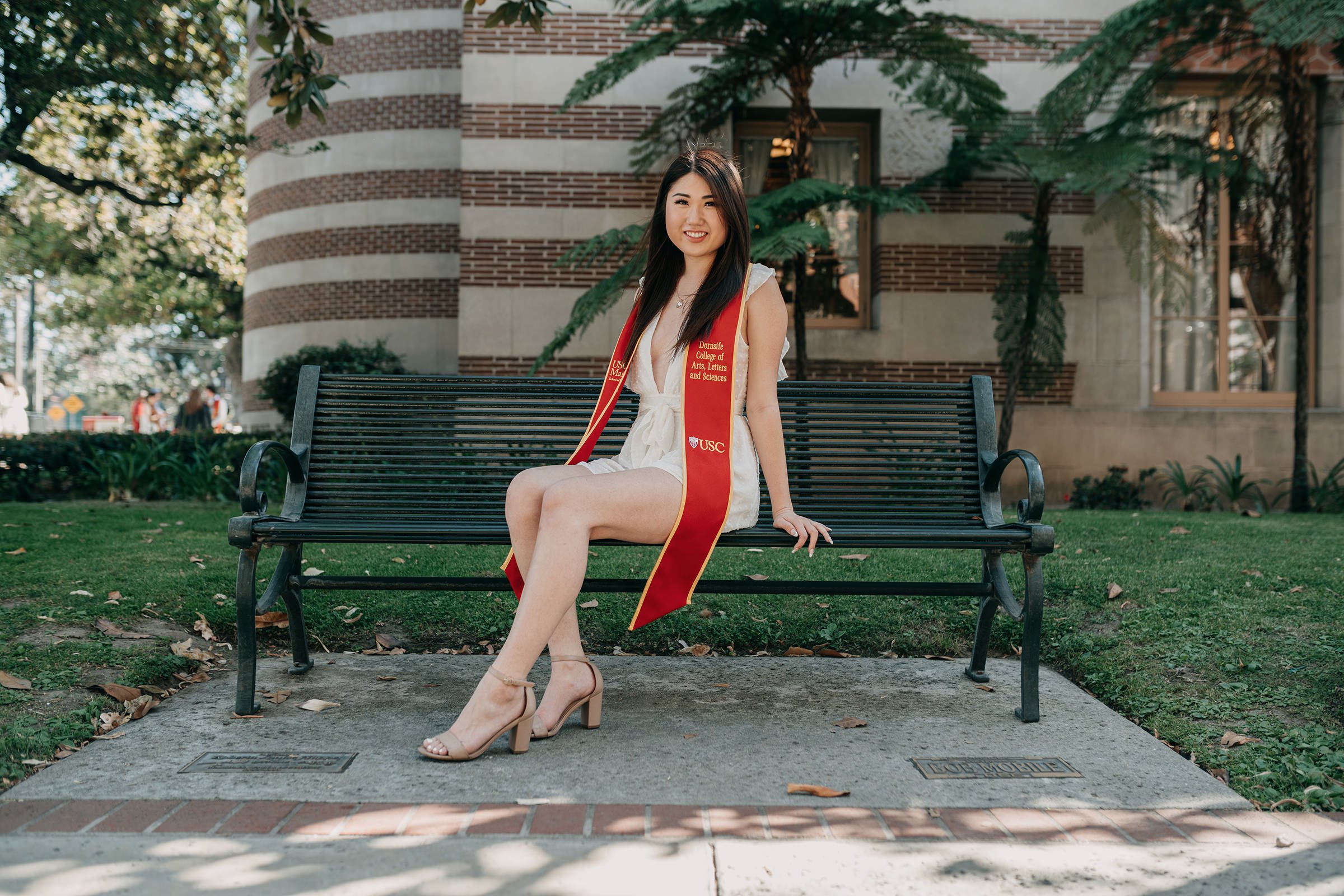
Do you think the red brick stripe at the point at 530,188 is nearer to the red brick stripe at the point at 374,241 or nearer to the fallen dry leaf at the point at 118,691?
the red brick stripe at the point at 374,241

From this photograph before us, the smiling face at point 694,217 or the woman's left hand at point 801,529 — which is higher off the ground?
the smiling face at point 694,217

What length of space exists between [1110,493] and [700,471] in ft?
30.5

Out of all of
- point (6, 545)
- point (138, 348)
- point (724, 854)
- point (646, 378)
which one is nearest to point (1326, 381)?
point (646, 378)

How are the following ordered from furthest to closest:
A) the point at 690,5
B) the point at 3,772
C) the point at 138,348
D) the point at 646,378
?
the point at 138,348 → the point at 690,5 → the point at 646,378 → the point at 3,772

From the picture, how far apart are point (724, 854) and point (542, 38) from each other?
1124 cm

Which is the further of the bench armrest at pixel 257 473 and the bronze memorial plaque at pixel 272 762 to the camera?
the bench armrest at pixel 257 473

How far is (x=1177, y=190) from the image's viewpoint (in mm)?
12242

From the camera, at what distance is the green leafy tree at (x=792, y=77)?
30.6ft

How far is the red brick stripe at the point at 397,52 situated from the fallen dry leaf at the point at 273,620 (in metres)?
11.4

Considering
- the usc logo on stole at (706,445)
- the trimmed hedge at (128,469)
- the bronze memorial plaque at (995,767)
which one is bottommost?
the bronze memorial plaque at (995,767)

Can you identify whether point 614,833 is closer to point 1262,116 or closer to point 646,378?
point 646,378

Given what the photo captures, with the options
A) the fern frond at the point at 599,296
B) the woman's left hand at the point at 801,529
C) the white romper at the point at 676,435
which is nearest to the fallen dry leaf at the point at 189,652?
the white romper at the point at 676,435

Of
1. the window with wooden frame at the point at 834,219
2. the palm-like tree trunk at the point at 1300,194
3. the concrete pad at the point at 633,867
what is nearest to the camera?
the concrete pad at the point at 633,867

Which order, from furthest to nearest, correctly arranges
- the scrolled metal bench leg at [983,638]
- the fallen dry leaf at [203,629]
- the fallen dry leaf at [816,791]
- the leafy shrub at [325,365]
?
the leafy shrub at [325,365] → the fallen dry leaf at [203,629] → the scrolled metal bench leg at [983,638] → the fallen dry leaf at [816,791]
